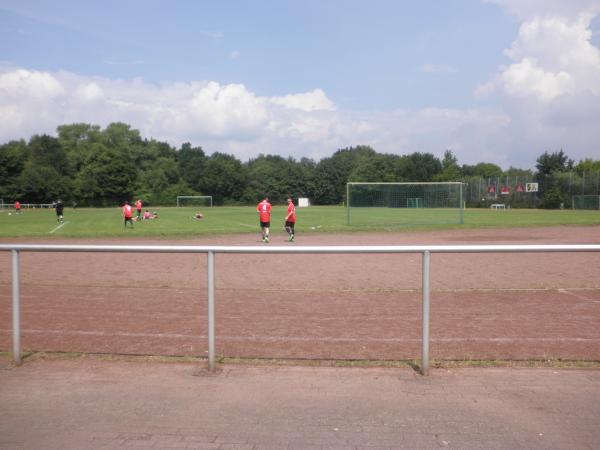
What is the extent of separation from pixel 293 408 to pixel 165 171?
111545 millimetres

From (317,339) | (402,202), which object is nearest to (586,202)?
(402,202)

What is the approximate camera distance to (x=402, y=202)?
114 ft

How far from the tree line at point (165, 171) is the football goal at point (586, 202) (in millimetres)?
32103

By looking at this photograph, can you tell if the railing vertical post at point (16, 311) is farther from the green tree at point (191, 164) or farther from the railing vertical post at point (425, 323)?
the green tree at point (191, 164)

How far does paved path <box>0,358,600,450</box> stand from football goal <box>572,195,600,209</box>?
63.4m

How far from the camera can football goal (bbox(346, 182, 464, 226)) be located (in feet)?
112

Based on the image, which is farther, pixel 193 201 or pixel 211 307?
pixel 193 201

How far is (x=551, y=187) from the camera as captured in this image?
219 ft

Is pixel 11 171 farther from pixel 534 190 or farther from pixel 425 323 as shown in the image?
pixel 425 323

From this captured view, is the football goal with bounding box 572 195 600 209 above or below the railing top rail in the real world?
above

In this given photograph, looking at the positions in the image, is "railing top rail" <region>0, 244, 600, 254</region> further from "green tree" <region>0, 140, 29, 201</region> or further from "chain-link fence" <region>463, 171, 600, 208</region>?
"green tree" <region>0, 140, 29, 201</region>

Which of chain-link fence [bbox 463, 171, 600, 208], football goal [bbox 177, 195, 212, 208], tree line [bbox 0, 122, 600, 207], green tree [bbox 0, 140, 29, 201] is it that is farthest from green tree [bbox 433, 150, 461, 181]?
green tree [bbox 0, 140, 29, 201]

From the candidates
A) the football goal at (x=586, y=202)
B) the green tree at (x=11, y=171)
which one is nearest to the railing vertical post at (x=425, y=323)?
the football goal at (x=586, y=202)

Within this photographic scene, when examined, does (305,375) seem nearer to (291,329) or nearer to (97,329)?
(291,329)
